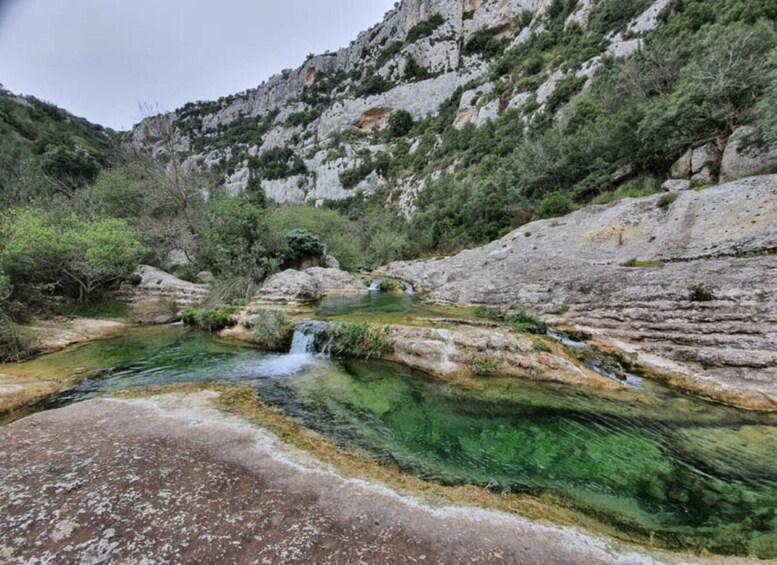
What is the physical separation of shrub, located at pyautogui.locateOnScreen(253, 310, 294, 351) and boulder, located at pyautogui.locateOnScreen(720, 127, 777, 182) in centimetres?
2274

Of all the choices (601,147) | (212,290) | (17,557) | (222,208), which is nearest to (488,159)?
(601,147)

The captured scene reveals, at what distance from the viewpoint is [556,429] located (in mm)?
7238

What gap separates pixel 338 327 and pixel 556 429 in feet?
26.1

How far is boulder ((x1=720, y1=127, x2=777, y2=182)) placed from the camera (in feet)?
48.9

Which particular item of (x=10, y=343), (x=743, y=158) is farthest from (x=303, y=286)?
(x=743, y=158)

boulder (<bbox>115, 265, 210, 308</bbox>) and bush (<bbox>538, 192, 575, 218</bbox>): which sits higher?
bush (<bbox>538, 192, 575, 218</bbox>)

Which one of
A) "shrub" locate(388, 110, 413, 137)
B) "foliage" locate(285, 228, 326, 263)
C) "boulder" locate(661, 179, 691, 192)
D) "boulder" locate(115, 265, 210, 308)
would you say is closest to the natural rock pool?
"boulder" locate(115, 265, 210, 308)

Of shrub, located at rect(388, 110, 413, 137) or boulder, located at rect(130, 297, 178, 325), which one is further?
shrub, located at rect(388, 110, 413, 137)

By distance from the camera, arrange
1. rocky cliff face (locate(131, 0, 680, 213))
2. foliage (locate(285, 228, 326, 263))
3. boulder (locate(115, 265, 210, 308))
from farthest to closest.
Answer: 1. rocky cliff face (locate(131, 0, 680, 213))
2. foliage (locate(285, 228, 326, 263))
3. boulder (locate(115, 265, 210, 308))

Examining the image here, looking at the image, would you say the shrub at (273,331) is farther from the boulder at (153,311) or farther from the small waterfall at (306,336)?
the boulder at (153,311)

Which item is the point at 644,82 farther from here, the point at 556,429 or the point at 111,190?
the point at 111,190

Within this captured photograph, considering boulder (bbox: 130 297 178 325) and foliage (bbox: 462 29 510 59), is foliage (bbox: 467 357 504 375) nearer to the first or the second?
boulder (bbox: 130 297 178 325)

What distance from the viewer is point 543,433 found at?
7.08 m

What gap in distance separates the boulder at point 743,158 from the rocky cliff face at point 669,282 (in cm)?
232
